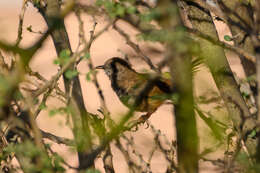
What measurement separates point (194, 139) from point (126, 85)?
9.28ft

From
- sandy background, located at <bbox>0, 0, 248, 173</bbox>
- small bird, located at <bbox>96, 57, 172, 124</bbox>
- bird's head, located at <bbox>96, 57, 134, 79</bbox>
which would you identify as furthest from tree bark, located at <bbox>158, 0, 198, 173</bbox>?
bird's head, located at <bbox>96, 57, 134, 79</bbox>

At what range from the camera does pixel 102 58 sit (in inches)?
223

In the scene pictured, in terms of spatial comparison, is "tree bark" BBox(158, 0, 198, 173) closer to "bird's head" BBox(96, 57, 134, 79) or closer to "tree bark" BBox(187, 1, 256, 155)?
"tree bark" BBox(187, 1, 256, 155)

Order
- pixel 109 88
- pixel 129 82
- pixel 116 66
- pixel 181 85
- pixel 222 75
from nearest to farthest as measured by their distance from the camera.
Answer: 1. pixel 181 85
2. pixel 222 75
3. pixel 129 82
4. pixel 116 66
5. pixel 109 88

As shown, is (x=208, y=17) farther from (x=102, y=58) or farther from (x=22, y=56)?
(x=102, y=58)

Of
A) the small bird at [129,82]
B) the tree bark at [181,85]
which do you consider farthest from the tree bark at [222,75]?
the tree bark at [181,85]

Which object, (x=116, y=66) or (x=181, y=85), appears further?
(x=116, y=66)

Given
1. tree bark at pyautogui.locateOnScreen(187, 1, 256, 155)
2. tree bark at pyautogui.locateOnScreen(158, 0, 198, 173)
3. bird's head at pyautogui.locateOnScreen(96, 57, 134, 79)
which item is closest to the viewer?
tree bark at pyautogui.locateOnScreen(158, 0, 198, 173)

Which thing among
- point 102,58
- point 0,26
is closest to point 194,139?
point 0,26

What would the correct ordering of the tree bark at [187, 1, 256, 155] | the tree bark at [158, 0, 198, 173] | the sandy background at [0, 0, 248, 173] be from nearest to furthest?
the tree bark at [158, 0, 198, 173]
the tree bark at [187, 1, 256, 155]
the sandy background at [0, 0, 248, 173]

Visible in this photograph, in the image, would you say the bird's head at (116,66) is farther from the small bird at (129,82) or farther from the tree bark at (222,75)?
the tree bark at (222,75)

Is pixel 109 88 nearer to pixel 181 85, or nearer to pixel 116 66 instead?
pixel 116 66

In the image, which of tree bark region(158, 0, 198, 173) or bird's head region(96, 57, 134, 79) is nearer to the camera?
tree bark region(158, 0, 198, 173)

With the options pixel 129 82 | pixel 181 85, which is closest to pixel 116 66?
pixel 129 82
